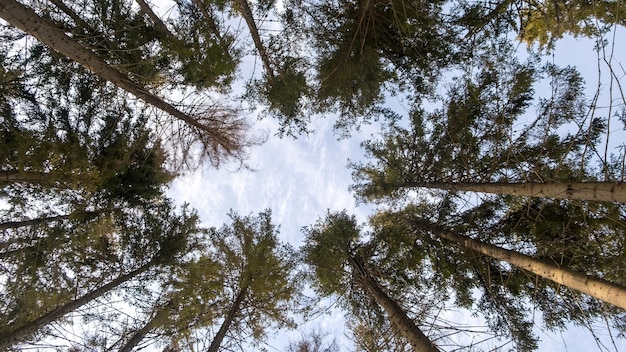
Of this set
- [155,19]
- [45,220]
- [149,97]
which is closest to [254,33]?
[155,19]

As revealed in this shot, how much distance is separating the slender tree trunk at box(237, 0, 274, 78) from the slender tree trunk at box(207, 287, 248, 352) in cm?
506

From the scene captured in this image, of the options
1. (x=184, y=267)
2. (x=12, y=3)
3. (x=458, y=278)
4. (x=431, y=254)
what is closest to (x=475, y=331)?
(x=458, y=278)

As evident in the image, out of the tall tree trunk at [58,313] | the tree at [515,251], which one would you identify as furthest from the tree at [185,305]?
the tree at [515,251]

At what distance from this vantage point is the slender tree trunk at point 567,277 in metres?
3.86

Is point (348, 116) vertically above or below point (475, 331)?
→ above

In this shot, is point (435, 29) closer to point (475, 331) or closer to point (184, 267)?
point (475, 331)

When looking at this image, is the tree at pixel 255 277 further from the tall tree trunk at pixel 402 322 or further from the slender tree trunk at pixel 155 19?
the slender tree trunk at pixel 155 19

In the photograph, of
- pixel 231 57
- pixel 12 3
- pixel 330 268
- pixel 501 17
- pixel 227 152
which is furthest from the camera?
pixel 330 268

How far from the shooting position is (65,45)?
4906mm

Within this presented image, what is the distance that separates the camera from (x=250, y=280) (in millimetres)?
9391

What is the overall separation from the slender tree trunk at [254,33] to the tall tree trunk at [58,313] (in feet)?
17.6

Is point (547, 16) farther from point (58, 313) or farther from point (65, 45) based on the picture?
point (58, 313)

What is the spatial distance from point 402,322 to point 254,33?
606 centimetres

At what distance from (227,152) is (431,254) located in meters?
5.36
